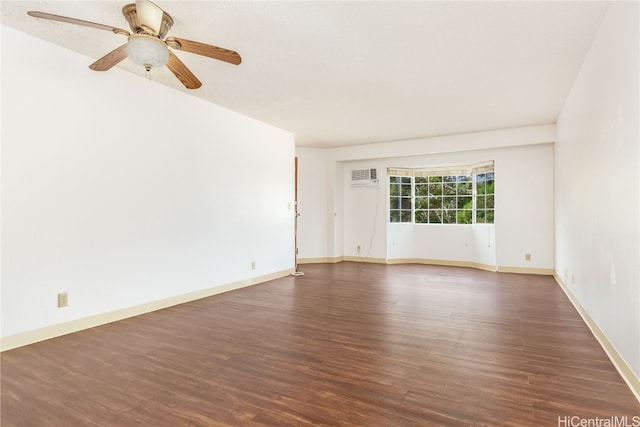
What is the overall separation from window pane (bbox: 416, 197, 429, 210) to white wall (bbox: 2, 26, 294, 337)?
13.2 ft

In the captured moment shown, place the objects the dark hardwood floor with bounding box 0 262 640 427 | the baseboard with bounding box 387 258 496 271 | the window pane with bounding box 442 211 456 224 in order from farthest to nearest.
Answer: the window pane with bounding box 442 211 456 224 < the baseboard with bounding box 387 258 496 271 < the dark hardwood floor with bounding box 0 262 640 427

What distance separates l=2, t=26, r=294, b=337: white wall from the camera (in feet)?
9.04

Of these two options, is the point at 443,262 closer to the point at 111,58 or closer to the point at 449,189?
the point at 449,189

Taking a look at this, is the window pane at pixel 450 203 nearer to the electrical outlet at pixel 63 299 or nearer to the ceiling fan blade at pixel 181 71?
the ceiling fan blade at pixel 181 71

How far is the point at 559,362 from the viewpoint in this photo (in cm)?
238

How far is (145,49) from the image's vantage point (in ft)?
7.37

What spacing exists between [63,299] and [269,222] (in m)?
2.96

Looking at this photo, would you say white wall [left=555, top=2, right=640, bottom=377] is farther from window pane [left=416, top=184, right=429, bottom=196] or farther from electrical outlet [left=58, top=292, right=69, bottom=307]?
electrical outlet [left=58, top=292, right=69, bottom=307]

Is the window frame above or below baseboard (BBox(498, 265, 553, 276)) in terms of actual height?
above

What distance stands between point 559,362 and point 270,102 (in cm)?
388

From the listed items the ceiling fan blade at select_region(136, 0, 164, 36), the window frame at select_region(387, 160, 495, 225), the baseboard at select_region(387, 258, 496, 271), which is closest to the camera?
the ceiling fan blade at select_region(136, 0, 164, 36)

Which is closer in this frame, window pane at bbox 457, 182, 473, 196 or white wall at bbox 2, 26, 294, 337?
white wall at bbox 2, 26, 294, 337

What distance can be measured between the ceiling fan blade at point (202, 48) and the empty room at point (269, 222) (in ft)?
0.08

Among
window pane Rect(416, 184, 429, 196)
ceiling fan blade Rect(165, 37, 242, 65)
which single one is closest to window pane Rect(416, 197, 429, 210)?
window pane Rect(416, 184, 429, 196)
